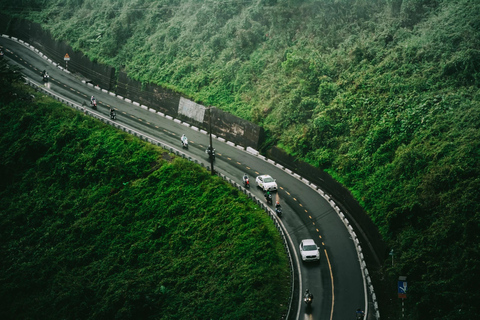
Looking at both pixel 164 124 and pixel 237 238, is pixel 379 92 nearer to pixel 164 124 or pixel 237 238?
pixel 237 238

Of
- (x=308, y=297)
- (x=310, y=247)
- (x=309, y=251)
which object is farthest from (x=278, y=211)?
(x=308, y=297)

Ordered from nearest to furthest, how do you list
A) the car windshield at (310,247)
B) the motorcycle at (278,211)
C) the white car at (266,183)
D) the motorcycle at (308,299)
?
the motorcycle at (308,299), the car windshield at (310,247), the motorcycle at (278,211), the white car at (266,183)

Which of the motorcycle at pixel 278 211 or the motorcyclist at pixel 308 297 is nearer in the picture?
the motorcyclist at pixel 308 297

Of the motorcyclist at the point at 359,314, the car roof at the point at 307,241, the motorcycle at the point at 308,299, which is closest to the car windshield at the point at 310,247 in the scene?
the car roof at the point at 307,241

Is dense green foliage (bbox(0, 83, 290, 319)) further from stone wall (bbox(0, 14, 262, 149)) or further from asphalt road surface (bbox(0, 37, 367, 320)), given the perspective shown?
stone wall (bbox(0, 14, 262, 149))

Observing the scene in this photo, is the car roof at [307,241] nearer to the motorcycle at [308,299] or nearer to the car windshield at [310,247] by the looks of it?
the car windshield at [310,247]

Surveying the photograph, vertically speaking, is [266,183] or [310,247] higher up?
[266,183]

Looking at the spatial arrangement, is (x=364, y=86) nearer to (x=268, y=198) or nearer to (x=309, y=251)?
(x=268, y=198)
